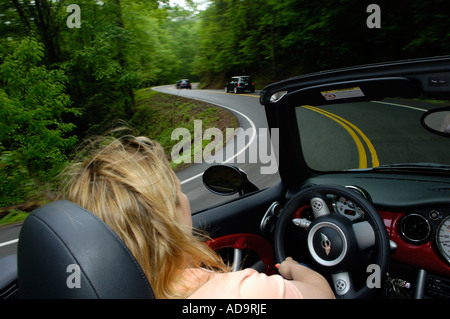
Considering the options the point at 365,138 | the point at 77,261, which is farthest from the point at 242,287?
the point at 365,138

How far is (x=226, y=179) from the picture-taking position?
2516mm

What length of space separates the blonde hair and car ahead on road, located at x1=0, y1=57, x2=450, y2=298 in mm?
57

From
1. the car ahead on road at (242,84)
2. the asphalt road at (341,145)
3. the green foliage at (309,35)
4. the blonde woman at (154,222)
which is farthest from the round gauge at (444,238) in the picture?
the car ahead on road at (242,84)

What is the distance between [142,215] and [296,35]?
2187 cm

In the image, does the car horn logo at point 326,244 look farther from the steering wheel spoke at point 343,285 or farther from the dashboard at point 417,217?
the dashboard at point 417,217

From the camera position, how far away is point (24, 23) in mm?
13453

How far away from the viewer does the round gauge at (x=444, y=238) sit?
1.85 m

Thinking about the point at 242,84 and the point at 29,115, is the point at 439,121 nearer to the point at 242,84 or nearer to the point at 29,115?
the point at 29,115

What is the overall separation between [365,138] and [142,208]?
20.3 feet

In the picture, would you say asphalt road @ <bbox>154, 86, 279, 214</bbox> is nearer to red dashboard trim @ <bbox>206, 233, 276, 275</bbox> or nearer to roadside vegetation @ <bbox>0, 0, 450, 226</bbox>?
red dashboard trim @ <bbox>206, 233, 276, 275</bbox>

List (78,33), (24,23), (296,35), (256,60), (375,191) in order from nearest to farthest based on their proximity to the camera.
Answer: (375,191)
(24,23)
(78,33)
(296,35)
(256,60)

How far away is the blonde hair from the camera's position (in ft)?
3.15
